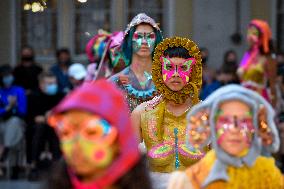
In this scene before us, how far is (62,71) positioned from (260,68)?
8.93ft

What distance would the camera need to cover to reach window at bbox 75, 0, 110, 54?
16562 mm

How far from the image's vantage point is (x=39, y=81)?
12719mm

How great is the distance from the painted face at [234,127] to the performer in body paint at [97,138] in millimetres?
756

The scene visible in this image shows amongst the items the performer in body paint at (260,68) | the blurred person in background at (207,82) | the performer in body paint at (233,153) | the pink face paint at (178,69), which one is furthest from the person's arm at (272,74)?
the performer in body paint at (233,153)

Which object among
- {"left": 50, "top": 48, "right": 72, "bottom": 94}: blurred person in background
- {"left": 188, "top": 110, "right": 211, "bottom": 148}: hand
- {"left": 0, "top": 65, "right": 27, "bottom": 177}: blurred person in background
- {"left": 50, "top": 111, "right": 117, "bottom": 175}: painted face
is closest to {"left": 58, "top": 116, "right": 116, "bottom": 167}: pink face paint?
{"left": 50, "top": 111, "right": 117, "bottom": 175}: painted face

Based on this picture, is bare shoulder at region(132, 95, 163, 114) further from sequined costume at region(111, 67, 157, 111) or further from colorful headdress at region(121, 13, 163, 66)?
colorful headdress at region(121, 13, 163, 66)

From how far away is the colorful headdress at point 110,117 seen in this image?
4.49 meters

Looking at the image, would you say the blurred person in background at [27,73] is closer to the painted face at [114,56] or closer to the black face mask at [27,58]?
the black face mask at [27,58]

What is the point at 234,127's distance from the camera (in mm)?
5184

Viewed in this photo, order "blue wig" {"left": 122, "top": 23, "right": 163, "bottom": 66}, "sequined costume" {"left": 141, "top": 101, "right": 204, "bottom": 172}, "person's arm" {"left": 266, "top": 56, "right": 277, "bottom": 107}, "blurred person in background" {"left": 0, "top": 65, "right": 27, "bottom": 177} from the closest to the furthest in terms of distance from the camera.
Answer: "sequined costume" {"left": 141, "top": 101, "right": 204, "bottom": 172}, "blue wig" {"left": 122, "top": 23, "right": 163, "bottom": 66}, "person's arm" {"left": 266, "top": 56, "right": 277, "bottom": 107}, "blurred person in background" {"left": 0, "top": 65, "right": 27, "bottom": 177}

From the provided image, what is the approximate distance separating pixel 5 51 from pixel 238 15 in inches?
147

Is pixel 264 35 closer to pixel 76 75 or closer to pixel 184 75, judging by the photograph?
pixel 76 75

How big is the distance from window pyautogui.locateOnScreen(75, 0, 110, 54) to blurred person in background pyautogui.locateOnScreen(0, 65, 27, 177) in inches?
152

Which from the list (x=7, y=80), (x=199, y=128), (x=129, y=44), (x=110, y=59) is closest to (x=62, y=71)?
(x=7, y=80)
